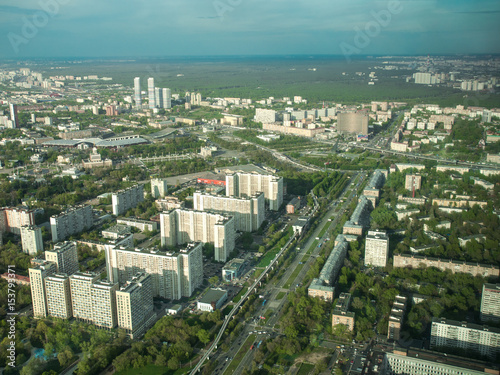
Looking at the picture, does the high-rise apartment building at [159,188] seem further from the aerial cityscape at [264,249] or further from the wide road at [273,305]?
the wide road at [273,305]

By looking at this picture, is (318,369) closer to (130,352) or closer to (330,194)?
(130,352)

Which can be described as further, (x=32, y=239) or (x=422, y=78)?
(x=422, y=78)

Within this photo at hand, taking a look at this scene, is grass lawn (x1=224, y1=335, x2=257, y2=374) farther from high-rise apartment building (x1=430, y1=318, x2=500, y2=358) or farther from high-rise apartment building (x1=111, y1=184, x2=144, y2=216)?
high-rise apartment building (x1=111, y1=184, x2=144, y2=216)

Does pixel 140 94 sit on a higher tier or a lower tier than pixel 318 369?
higher

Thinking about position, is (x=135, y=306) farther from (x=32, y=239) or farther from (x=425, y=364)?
(x=425, y=364)

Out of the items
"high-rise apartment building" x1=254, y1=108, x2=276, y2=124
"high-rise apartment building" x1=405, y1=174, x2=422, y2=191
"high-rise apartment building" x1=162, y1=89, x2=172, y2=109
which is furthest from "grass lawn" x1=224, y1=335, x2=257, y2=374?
"high-rise apartment building" x1=162, y1=89, x2=172, y2=109

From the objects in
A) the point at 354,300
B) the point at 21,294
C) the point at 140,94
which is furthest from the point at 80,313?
the point at 140,94

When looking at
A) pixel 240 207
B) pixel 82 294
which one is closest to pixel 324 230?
pixel 240 207
